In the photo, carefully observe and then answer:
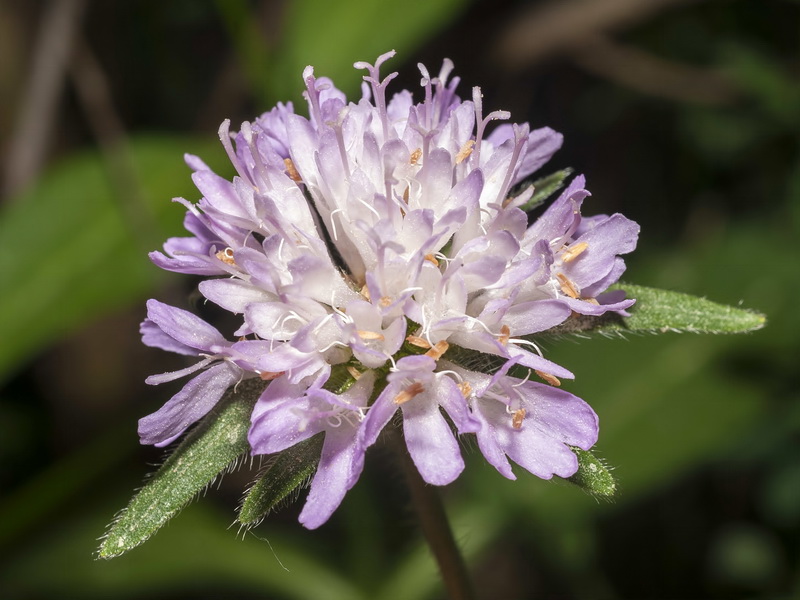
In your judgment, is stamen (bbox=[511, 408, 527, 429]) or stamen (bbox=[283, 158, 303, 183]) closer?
stamen (bbox=[511, 408, 527, 429])

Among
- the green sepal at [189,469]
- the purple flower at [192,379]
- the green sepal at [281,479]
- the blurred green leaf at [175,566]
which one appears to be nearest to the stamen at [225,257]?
the purple flower at [192,379]

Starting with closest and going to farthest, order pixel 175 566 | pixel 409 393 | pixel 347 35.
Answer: pixel 409 393 → pixel 175 566 → pixel 347 35

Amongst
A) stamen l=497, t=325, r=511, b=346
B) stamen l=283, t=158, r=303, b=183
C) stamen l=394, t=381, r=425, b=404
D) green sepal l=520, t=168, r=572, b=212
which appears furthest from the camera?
green sepal l=520, t=168, r=572, b=212

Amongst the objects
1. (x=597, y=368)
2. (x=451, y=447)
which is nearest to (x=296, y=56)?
(x=597, y=368)

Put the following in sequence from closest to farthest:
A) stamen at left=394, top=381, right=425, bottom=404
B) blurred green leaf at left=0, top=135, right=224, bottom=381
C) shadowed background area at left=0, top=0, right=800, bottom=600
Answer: stamen at left=394, top=381, right=425, bottom=404, blurred green leaf at left=0, top=135, right=224, bottom=381, shadowed background area at left=0, top=0, right=800, bottom=600

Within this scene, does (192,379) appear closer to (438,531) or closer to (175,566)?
(438,531)

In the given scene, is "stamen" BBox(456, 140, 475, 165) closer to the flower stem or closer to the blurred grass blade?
the flower stem

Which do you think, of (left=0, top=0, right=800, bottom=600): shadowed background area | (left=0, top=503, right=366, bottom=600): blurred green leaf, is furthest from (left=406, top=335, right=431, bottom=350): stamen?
(left=0, top=503, right=366, bottom=600): blurred green leaf

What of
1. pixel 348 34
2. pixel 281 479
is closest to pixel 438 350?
pixel 281 479
